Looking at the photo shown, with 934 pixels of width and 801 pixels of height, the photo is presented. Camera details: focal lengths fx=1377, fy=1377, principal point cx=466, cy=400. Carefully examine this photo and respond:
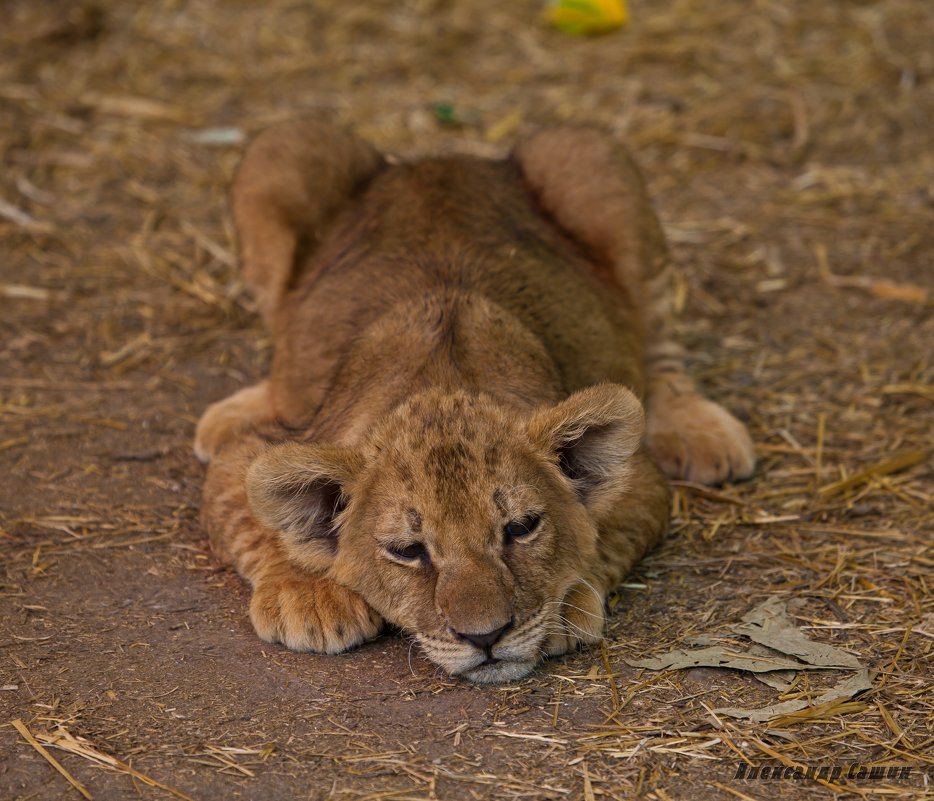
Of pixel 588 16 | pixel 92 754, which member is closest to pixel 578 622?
pixel 92 754

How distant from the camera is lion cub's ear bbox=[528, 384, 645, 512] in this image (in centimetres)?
437

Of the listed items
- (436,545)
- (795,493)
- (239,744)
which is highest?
(436,545)

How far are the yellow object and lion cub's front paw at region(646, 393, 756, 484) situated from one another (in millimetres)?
4995

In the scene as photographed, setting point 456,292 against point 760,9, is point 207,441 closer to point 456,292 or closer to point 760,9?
point 456,292

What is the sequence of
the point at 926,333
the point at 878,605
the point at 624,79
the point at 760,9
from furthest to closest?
the point at 760,9 → the point at 624,79 → the point at 926,333 → the point at 878,605

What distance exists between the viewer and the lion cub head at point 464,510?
412cm

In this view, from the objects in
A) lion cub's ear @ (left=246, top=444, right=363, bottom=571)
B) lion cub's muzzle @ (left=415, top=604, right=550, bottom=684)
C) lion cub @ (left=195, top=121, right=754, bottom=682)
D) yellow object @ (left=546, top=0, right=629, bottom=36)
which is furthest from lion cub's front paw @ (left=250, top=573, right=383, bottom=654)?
yellow object @ (left=546, top=0, right=629, bottom=36)

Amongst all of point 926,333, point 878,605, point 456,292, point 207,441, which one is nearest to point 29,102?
point 207,441

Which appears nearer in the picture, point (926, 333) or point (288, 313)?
point (288, 313)

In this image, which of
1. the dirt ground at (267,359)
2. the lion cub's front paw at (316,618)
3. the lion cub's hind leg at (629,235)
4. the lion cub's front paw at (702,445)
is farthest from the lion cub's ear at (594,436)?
the lion cub's hind leg at (629,235)

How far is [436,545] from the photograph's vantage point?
4.14m

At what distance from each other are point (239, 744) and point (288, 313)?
101 inches

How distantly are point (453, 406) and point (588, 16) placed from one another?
254 inches

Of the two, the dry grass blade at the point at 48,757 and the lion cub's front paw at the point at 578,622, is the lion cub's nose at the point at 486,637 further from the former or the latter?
the dry grass blade at the point at 48,757
